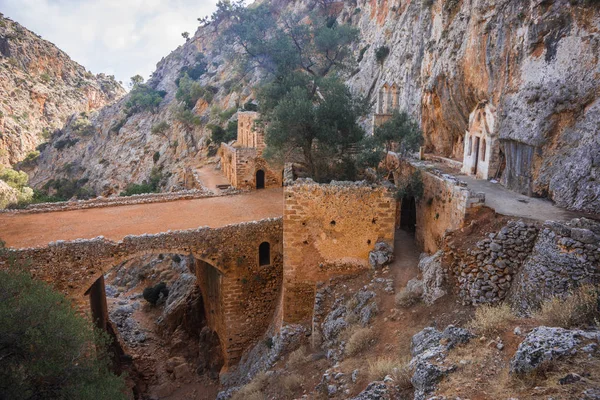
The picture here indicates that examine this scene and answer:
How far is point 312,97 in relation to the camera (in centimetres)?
2145

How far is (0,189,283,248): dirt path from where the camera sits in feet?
50.3

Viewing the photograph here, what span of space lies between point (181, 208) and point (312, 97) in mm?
9336

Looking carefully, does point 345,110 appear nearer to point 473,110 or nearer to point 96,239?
point 473,110

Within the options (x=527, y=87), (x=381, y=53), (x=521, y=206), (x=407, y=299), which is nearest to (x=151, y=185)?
(x=381, y=53)

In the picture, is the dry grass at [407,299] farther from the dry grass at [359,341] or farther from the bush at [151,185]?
the bush at [151,185]

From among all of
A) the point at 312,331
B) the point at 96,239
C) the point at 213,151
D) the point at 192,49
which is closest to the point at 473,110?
the point at 312,331

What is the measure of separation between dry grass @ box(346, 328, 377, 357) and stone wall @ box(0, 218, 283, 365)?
7.50 m

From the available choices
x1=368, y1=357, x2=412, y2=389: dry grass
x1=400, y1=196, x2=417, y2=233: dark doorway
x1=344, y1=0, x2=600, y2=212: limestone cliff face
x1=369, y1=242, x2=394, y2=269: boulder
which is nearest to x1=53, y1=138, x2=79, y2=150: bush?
x1=344, y1=0, x2=600, y2=212: limestone cliff face

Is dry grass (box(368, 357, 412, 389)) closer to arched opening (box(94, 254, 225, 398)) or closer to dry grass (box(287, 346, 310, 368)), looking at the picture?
dry grass (box(287, 346, 310, 368))

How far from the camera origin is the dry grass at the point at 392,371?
5.73m

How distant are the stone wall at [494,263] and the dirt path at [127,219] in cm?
1047

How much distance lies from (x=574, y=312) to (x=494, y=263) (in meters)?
2.90

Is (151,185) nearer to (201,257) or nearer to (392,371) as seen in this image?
(201,257)

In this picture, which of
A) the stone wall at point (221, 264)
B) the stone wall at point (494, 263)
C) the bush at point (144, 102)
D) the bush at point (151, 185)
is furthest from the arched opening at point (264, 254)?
the bush at point (144, 102)
